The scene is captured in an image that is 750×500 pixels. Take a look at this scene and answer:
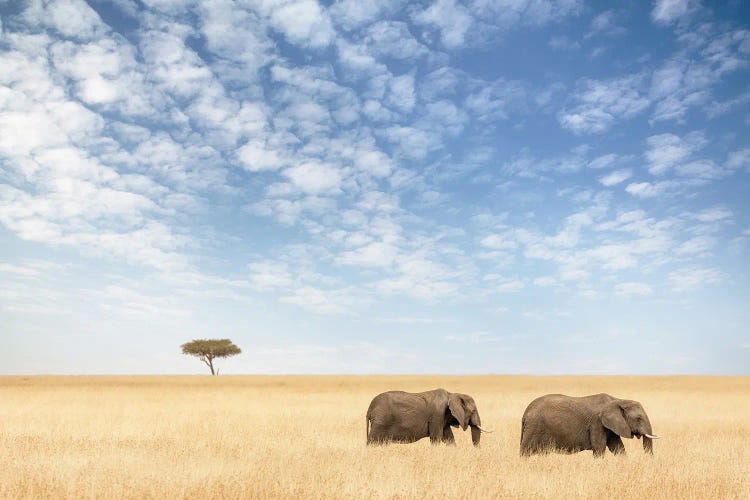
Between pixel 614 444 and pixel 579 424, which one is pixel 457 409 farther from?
pixel 614 444

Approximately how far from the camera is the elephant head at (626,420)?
43.7 feet

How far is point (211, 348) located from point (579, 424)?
8266 cm

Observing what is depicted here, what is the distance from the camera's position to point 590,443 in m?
13.8

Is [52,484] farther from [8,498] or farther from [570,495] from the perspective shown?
[570,495]

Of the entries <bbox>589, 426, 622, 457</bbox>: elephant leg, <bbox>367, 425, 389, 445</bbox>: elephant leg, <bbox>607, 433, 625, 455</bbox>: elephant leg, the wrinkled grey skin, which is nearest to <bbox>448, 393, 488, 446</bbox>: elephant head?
the wrinkled grey skin

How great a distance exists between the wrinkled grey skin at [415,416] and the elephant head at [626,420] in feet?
10.8

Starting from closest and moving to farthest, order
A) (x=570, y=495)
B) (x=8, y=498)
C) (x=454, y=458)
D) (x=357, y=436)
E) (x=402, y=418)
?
(x=8, y=498), (x=570, y=495), (x=454, y=458), (x=402, y=418), (x=357, y=436)

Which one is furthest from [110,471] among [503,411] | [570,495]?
[503,411]

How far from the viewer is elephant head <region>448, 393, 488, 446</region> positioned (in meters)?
15.3

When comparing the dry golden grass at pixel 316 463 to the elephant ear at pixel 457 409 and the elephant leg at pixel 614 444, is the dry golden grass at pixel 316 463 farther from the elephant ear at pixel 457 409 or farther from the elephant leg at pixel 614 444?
the elephant ear at pixel 457 409

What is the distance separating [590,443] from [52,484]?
10855 mm

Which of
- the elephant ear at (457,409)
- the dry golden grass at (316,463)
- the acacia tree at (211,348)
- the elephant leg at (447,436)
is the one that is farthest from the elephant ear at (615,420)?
the acacia tree at (211,348)

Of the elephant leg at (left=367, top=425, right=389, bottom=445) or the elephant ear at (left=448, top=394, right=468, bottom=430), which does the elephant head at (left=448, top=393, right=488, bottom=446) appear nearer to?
the elephant ear at (left=448, top=394, right=468, bottom=430)

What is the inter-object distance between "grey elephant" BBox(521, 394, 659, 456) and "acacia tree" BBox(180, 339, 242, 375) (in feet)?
269
